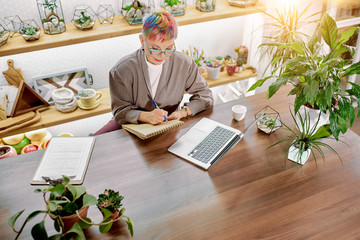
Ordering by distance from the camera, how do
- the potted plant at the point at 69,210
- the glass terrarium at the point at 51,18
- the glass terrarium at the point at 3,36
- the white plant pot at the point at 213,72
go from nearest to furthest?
the potted plant at the point at 69,210 < the glass terrarium at the point at 3,36 < the glass terrarium at the point at 51,18 < the white plant pot at the point at 213,72

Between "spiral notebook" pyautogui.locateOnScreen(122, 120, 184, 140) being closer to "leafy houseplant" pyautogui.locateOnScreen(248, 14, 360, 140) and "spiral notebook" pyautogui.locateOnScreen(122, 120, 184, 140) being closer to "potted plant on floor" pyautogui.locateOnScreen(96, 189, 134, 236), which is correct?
"potted plant on floor" pyautogui.locateOnScreen(96, 189, 134, 236)

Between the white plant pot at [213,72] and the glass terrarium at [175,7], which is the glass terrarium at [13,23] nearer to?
the glass terrarium at [175,7]

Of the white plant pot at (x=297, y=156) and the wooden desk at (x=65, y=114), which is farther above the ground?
the white plant pot at (x=297, y=156)

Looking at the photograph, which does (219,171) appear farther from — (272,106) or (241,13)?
(241,13)

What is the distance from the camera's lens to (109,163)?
156 cm

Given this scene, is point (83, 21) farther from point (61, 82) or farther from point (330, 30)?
point (330, 30)

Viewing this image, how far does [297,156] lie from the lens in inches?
61.6

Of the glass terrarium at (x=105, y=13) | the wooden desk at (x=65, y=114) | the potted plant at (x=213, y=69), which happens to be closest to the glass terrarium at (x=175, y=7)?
the glass terrarium at (x=105, y=13)

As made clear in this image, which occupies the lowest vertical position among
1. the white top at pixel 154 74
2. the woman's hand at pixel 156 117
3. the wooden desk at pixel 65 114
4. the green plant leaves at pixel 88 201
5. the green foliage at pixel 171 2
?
the wooden desk at pixel 65 114

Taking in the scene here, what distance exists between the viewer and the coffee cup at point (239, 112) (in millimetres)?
1825

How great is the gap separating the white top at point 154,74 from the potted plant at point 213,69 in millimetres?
959

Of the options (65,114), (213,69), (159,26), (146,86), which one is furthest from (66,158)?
(213,69)

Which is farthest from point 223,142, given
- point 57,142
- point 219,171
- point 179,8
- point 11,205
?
point 179,8

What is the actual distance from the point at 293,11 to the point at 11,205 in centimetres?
249
